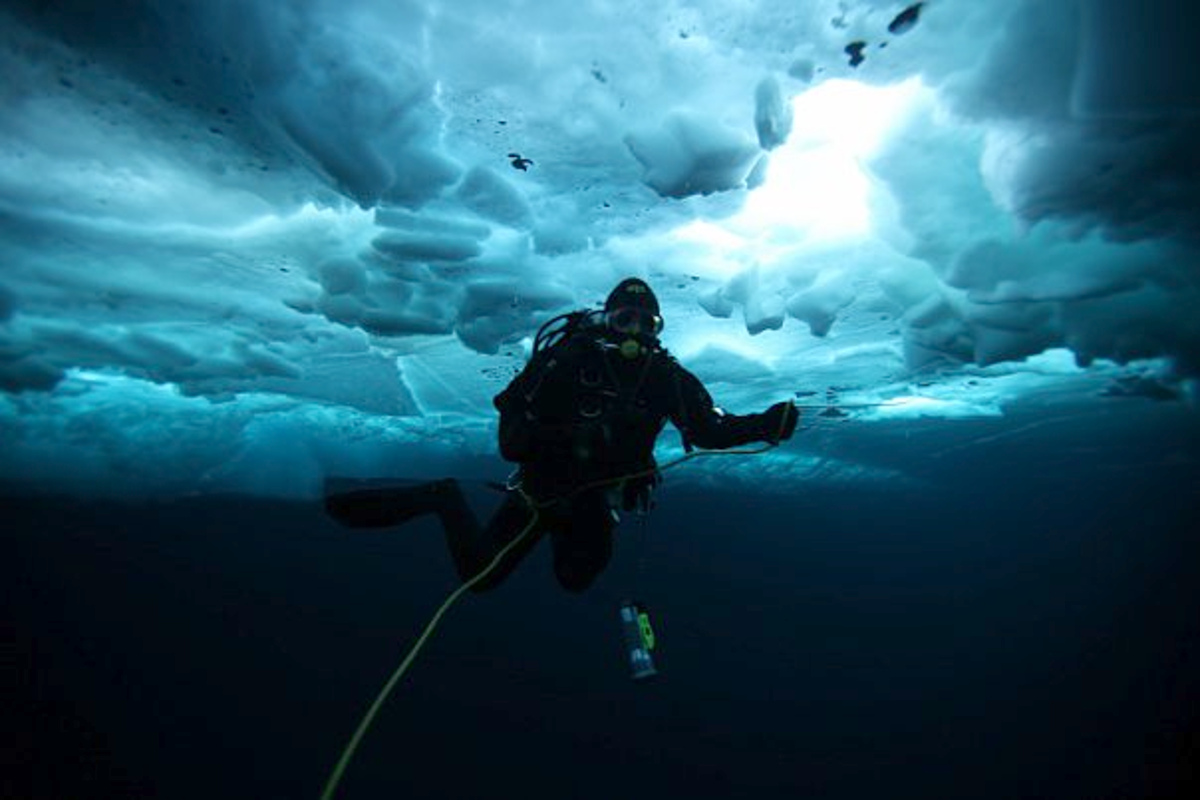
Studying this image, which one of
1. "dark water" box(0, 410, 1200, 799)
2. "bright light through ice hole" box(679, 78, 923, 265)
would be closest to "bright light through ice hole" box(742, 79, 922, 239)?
"bright light through ice hole" box(679, 78, 923, 265)

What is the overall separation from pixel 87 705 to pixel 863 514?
93.8 feet

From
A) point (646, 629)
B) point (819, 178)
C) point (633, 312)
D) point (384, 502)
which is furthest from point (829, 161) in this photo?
point (384, 502)

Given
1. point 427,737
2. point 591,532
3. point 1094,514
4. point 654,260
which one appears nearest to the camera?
point 591,532

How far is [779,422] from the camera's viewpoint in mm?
3895

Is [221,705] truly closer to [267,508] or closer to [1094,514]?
[267,508]

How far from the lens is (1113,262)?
6.40 meters

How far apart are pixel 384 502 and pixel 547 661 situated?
1906 cm

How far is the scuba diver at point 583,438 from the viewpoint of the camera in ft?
12.9

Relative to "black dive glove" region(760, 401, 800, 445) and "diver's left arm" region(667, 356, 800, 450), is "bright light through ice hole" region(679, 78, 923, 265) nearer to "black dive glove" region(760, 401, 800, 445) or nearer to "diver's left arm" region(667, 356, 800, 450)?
"diver's left arm" region(667, 356, 800, 450)

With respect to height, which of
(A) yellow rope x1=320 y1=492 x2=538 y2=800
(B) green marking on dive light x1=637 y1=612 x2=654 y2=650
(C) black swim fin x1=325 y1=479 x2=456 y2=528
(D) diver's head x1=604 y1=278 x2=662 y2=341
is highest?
(D) diver's head x1=604 y1=278 x2=662 y2=341

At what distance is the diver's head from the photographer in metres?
4.06

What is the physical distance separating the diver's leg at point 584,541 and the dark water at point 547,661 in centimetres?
1229

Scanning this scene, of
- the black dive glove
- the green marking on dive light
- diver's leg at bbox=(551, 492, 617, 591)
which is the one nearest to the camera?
the green marking on dive light

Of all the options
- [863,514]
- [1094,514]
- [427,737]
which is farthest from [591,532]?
[1094,514]
